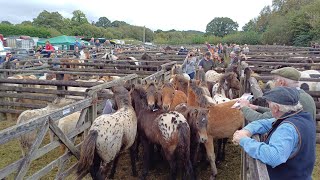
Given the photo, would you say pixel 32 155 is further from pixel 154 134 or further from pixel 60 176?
pixel 154 134

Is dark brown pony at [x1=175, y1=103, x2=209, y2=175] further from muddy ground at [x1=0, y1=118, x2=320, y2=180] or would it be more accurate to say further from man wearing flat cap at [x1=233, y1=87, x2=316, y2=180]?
man wearing flat cap at [x1=233, y1=87, x2=316, y2=180]

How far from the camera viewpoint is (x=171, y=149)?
175 inches

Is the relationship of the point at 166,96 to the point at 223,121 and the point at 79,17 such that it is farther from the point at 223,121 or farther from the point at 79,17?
the point at 79,17

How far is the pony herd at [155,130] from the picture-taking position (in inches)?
171

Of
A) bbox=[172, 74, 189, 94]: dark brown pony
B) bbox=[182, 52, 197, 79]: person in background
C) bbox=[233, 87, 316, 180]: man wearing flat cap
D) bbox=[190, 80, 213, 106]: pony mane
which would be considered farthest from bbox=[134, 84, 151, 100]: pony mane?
bbox=[182, 52, 197, 79]: person in background

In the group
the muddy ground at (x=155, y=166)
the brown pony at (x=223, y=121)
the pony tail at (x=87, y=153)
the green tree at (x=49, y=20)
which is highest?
the green tree at (x=49, y=20)

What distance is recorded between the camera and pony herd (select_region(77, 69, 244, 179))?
433cm

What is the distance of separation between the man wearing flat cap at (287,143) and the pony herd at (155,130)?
6.86ft

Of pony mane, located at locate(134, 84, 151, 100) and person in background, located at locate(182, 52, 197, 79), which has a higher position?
person in background, located at locate(182, 52, 197, 79)

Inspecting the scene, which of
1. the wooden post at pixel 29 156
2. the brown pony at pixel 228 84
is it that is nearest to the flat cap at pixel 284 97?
the wooden post at pixel 29 156

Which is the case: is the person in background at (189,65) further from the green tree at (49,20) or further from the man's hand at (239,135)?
the green tree at (49,20)

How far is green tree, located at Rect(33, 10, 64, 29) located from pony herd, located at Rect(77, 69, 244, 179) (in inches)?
3231

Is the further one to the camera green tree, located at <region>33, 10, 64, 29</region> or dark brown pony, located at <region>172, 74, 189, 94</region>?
green tree, located at <region>33, 10, 64, 29</region>

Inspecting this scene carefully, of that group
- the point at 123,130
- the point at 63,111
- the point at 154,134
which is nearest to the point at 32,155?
the point at 63,111
